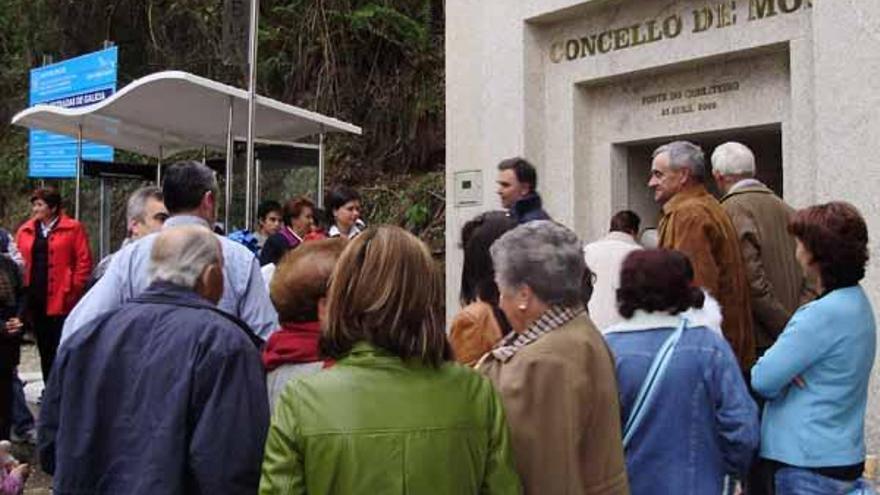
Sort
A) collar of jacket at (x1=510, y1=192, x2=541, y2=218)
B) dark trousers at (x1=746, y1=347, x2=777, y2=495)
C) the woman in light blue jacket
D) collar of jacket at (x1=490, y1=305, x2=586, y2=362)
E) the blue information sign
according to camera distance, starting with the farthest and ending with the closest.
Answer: the blue information sign → collar of jacket at (x1=510, y1=192, x2=541, y2=218) → dark trousers at (x1=746, y1=347, x2=777, y2=495) → the woman in light blue jacket → collar of jacket at (x1=490, y1=305, x2=586, y2=362)

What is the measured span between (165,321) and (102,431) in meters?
0.40

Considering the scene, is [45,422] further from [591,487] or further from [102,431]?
[591,487]

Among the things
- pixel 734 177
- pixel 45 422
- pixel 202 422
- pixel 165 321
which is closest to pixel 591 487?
pixel 202 422

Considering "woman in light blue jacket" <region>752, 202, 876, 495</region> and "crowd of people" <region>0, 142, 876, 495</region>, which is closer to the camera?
"crowd of people" <region>0, 142, 876, 495</region>

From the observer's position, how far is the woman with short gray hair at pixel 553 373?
10.1 feet

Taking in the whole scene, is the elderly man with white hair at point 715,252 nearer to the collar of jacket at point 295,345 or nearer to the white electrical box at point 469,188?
the collar of jacket at point 295,345

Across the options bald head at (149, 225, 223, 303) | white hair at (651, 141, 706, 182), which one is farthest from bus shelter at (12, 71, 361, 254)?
bald head at (149, 225, 223, 303)

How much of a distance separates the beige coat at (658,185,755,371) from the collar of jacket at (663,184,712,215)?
2 centimetres

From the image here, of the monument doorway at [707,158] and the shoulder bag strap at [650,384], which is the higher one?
the monument doorway at [707,158]

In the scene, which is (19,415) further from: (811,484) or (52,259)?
(811,484)

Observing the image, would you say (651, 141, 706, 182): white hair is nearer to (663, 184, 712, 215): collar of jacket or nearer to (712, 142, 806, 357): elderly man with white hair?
(663, 184, 712, 215): collar of jacket

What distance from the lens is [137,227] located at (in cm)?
565

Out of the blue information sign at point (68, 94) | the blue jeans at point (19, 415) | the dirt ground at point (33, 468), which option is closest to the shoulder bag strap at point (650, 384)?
the dirt ground at point (33, 468)

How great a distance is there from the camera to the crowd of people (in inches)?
111
